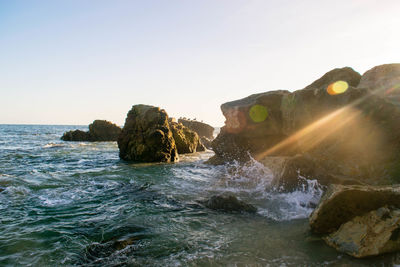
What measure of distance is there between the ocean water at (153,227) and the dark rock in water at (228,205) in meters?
0.24

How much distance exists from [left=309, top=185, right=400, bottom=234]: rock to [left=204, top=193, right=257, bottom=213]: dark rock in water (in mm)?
2260

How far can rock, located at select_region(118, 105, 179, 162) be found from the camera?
18.2m

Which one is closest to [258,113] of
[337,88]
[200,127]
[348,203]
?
[337,88]

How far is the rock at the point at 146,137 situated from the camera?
18250 mm

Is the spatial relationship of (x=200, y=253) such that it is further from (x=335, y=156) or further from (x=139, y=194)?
(x=335, y=156)

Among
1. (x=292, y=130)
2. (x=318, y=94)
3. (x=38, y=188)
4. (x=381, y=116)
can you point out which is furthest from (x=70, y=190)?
(x=381, y=116)

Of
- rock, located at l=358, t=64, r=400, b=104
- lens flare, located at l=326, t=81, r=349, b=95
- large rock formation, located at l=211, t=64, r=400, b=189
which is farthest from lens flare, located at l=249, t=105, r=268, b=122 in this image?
rock, located at l=358, t=64, r=400, b=104

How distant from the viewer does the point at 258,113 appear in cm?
1260

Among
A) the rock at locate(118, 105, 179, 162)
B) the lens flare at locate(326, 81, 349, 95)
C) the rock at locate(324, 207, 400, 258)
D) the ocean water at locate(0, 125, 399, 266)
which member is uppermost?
the lens flare at locate(326, 81, 349, 95)

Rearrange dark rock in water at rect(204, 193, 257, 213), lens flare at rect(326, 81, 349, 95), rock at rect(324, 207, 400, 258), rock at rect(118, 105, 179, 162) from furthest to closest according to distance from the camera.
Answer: rock at rect(118, 105, 179, 162) < lens flare at rect(326, 81, 349, 95) < dark rock in water at rect(204, 193, 257, 213) < rock at rect(324, 207, 400, 258)

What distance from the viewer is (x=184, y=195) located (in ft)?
28.7

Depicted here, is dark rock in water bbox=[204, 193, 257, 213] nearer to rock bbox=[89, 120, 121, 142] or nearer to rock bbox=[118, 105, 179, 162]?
rock bbox=[118, 105, 179, 162]

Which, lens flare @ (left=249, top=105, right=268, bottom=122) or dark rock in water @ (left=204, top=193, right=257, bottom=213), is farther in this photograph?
lens flare @ (left=249, top=105, right=268, bottom=122)

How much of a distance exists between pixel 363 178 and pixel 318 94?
3018 millimetres
